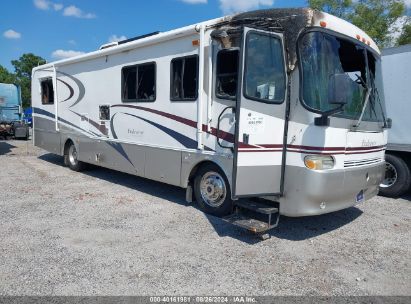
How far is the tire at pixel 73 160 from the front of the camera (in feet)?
31.4

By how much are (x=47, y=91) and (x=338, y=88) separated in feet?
28.8

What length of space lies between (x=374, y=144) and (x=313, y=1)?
18715mm

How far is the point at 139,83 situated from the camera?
6.94 meters

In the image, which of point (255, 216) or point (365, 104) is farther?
point (255, 216)

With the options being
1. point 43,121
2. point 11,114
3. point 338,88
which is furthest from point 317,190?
point 11,114

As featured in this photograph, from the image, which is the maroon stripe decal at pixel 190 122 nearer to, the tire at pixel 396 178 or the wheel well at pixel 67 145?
the wheel well at pixel 67 145

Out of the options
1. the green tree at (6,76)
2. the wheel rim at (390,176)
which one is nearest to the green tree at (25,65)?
the green tree at (6,76)

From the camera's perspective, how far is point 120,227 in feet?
17.5

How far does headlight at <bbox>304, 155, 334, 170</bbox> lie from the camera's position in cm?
451

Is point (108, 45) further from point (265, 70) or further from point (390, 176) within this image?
point (390, 176)

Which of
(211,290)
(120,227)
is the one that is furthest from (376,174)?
(120,227)

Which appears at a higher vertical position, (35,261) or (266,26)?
(266,26)

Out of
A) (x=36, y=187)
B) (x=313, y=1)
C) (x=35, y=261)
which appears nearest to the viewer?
(x=35, y=261)

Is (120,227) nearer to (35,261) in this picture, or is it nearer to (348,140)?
(35,261)
